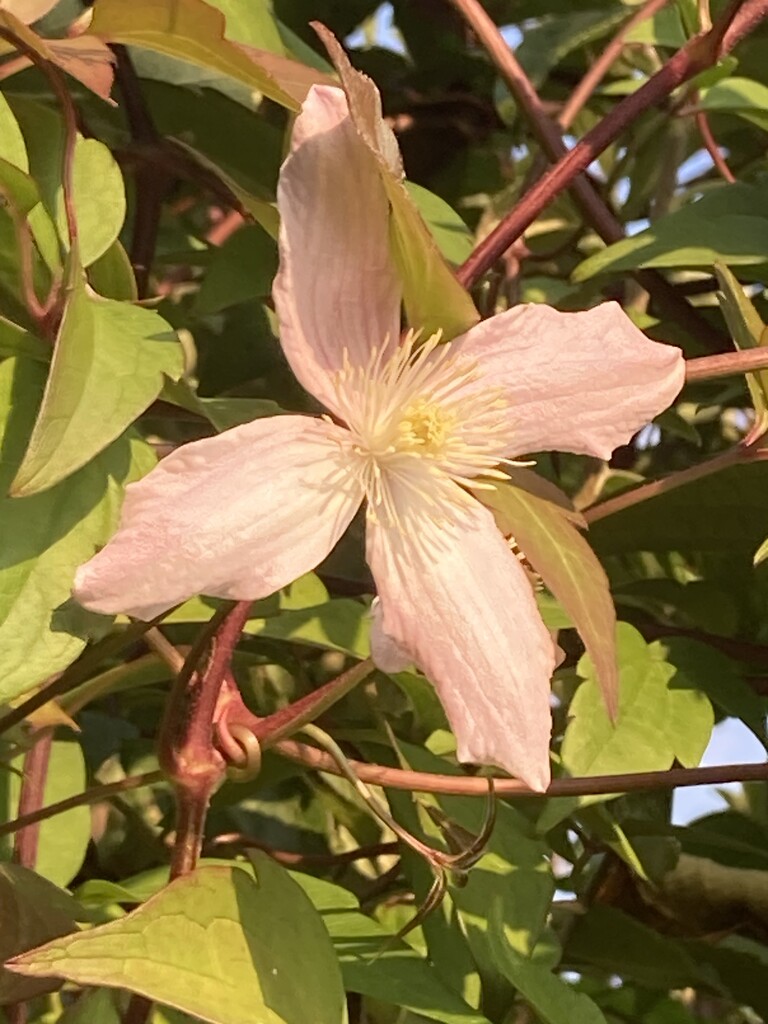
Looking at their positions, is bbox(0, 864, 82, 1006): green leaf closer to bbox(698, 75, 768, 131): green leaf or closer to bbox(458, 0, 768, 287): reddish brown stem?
bbox(458, 0, 768, 287): reddish brown stem

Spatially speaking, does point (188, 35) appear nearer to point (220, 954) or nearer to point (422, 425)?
point (422, 425)

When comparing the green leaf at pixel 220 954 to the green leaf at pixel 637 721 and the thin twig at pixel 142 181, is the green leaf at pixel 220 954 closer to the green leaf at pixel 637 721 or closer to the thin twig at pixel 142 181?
the green leaf at pixel 637 721

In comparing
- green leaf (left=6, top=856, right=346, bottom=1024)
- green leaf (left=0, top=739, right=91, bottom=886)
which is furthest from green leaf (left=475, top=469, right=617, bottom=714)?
green leaf (left=0, top=739, right=91, bottom=886)

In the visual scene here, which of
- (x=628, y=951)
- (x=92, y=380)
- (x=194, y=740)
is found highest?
(x=92, y=380)

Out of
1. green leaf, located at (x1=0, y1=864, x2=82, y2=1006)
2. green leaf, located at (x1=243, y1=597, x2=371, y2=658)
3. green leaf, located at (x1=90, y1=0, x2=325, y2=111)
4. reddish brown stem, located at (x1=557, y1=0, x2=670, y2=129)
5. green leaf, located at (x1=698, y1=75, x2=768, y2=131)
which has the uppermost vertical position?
green leaf, located at (x1=90, y1=0, x2=325, y2=111)

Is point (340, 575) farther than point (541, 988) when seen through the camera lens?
Yes

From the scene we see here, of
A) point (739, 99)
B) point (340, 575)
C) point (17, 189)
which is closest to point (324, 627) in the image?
point (340, 575)
